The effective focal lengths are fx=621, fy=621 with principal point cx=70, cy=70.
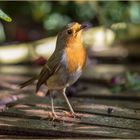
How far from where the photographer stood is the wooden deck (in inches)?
132

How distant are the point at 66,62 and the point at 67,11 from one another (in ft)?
12.0

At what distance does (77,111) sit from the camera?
3.98 metres

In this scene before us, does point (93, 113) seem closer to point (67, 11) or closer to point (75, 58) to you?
point (75, 58)

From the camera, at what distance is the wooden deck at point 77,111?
3.36m

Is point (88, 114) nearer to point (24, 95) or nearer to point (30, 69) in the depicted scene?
point (24, 95)

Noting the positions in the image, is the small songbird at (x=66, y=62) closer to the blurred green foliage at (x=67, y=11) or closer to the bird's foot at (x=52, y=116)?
the bird's foot at (x=52, y=116)

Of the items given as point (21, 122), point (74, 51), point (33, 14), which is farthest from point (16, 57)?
point (21, 122)

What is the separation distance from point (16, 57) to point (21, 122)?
2820 mm

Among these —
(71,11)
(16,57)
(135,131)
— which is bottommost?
(135,131)

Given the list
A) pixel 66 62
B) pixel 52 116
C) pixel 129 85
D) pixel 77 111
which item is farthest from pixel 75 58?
pixel 129 85

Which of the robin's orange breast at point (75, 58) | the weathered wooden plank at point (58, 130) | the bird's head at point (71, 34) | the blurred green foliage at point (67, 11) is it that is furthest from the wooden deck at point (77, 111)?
the blurred green foliage at point (67, 11)

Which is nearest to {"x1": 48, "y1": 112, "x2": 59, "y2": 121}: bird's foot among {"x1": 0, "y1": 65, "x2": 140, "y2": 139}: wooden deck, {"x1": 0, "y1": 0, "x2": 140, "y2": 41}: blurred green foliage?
{"x1": 0, "y1": 65, "x2": 140, "y2": 139}: wooden deck

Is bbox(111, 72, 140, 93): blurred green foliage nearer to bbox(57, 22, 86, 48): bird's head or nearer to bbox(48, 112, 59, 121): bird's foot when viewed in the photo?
bbox(57, 22, 86, 48): bird's head

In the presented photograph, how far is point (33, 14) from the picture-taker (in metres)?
7.75
